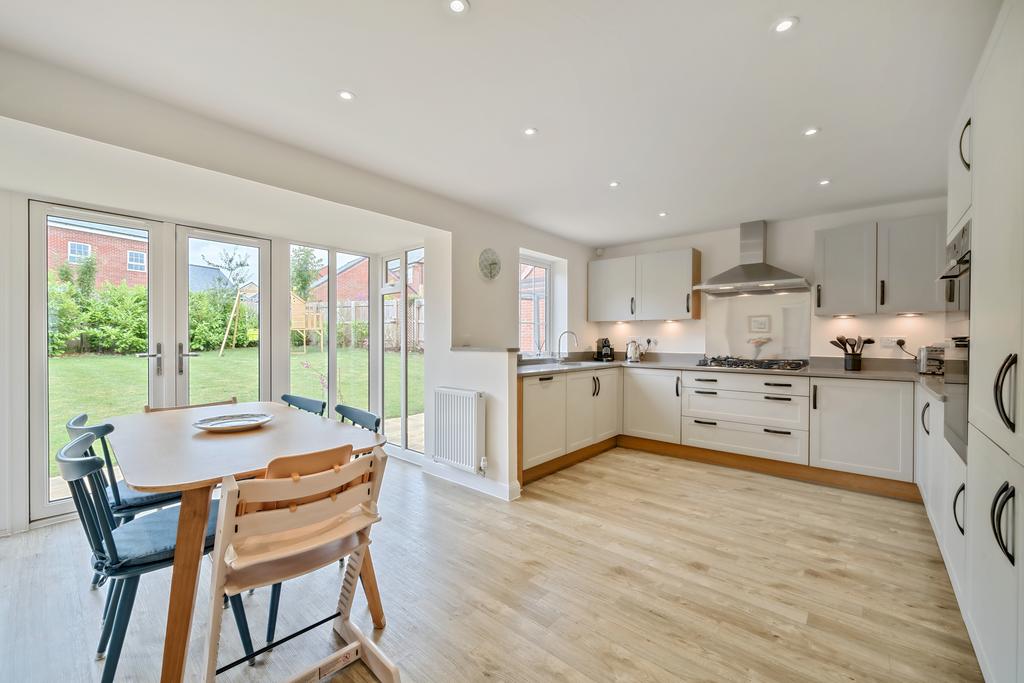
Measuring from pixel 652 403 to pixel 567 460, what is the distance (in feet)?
3.81

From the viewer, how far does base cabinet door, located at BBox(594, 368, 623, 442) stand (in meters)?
4.30

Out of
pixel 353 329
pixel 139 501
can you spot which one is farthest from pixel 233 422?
pixel 353 329

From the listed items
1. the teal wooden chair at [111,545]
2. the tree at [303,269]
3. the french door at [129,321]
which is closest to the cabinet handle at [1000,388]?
the teal wooden chair at [111,545]

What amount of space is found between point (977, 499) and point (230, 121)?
376cm

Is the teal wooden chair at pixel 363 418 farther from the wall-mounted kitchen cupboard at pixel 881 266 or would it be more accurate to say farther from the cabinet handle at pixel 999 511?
the wall-mounted kitchen cupboard at pixel 881 266

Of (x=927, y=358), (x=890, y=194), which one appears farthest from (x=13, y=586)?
(x=890, y=194)

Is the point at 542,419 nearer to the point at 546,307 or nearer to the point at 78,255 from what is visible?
the point at 546,307

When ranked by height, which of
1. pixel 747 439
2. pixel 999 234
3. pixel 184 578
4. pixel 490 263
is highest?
pixel 490 263

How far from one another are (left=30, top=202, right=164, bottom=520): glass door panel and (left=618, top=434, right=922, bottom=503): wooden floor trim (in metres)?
3.15

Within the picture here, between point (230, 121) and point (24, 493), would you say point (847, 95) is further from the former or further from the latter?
point (24, 493)

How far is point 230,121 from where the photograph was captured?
2.32m

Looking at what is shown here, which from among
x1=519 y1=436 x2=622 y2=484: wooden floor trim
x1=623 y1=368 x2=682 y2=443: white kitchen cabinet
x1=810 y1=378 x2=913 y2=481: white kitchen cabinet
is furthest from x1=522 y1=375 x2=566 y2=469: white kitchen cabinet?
x1=810 y1=378 x2=913 y2=481: white kitchen cabinet

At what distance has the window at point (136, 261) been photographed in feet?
9.71

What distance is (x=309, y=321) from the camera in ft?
12.8
